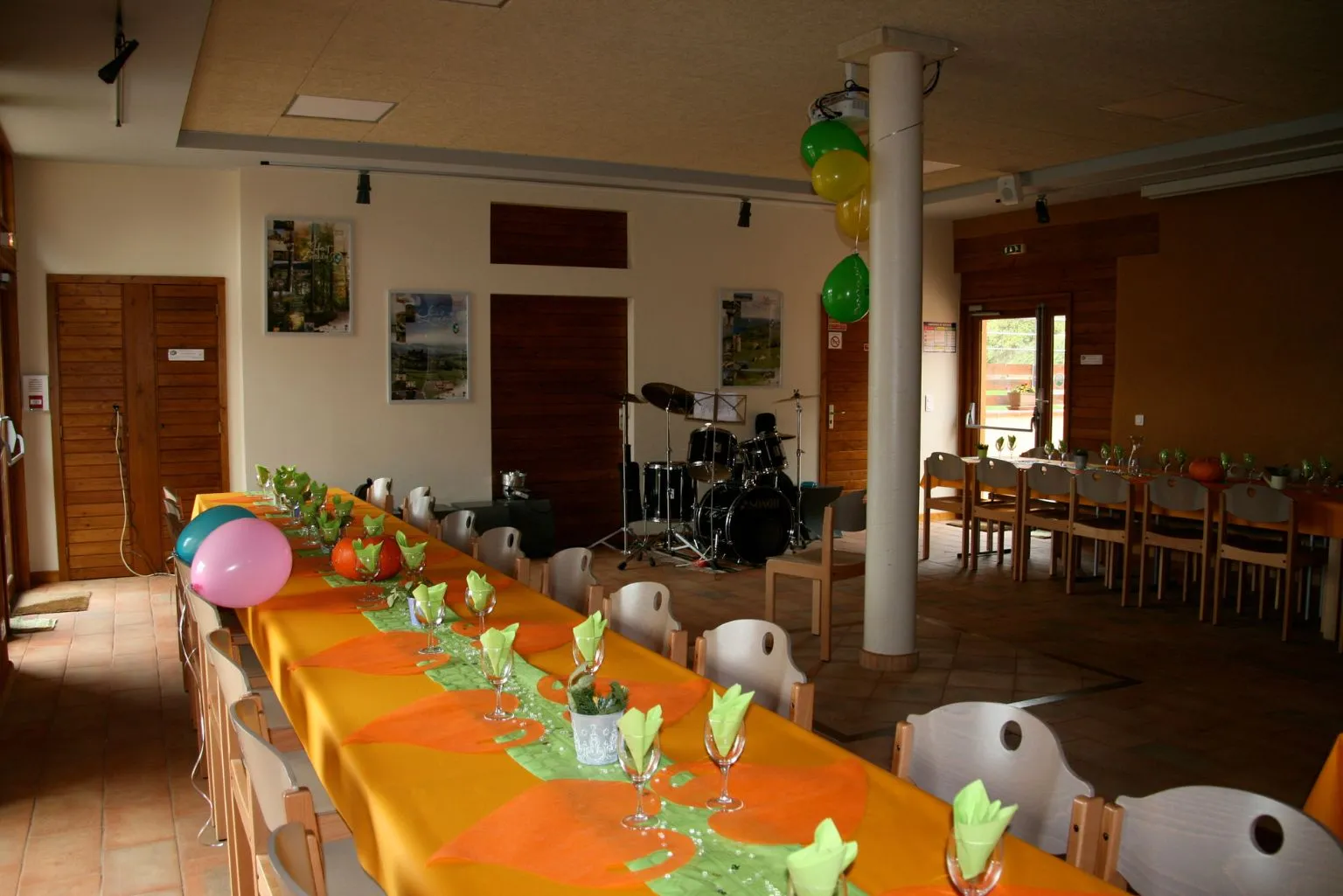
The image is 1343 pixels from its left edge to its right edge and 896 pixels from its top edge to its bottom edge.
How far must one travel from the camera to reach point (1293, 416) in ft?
27.7

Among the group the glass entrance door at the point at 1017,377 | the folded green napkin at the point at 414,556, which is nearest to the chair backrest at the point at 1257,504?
the glass entrance door at the point at 1017,377

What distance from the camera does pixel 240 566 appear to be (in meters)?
3.56

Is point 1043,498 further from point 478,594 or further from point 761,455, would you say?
point 478,594

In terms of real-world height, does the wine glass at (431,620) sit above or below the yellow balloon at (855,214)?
below

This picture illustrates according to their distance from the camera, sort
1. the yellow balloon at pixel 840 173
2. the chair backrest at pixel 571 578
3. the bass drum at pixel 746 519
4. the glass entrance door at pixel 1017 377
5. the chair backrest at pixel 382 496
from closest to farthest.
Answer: the chair backrest at pixel 571 578 < the yellow balloon at pixel 840 173 < the chair backrest at pixel 382 496 < the bass drum at pixel 746 519 < the glass entrance door at pixel 1017 377

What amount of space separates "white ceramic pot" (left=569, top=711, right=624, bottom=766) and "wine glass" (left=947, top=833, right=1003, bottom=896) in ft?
2.82

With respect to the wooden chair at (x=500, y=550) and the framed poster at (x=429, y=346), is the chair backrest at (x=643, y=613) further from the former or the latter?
the framed poster at (x=429, y=346)

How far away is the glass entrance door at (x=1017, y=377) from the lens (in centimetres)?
1052

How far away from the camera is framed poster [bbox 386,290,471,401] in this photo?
29.0 feet

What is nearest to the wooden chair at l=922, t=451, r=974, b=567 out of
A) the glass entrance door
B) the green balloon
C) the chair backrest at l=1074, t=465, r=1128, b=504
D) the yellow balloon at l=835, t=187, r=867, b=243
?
the chair backrest at l=1074, t=465, r=1128, b=504

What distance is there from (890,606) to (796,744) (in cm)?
339

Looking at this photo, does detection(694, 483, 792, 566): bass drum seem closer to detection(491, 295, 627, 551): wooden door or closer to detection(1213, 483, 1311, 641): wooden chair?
detection(491, 295, 627, 551): wooden door

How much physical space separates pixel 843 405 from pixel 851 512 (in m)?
4.68

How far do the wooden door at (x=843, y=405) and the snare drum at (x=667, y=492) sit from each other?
6.70 feet
